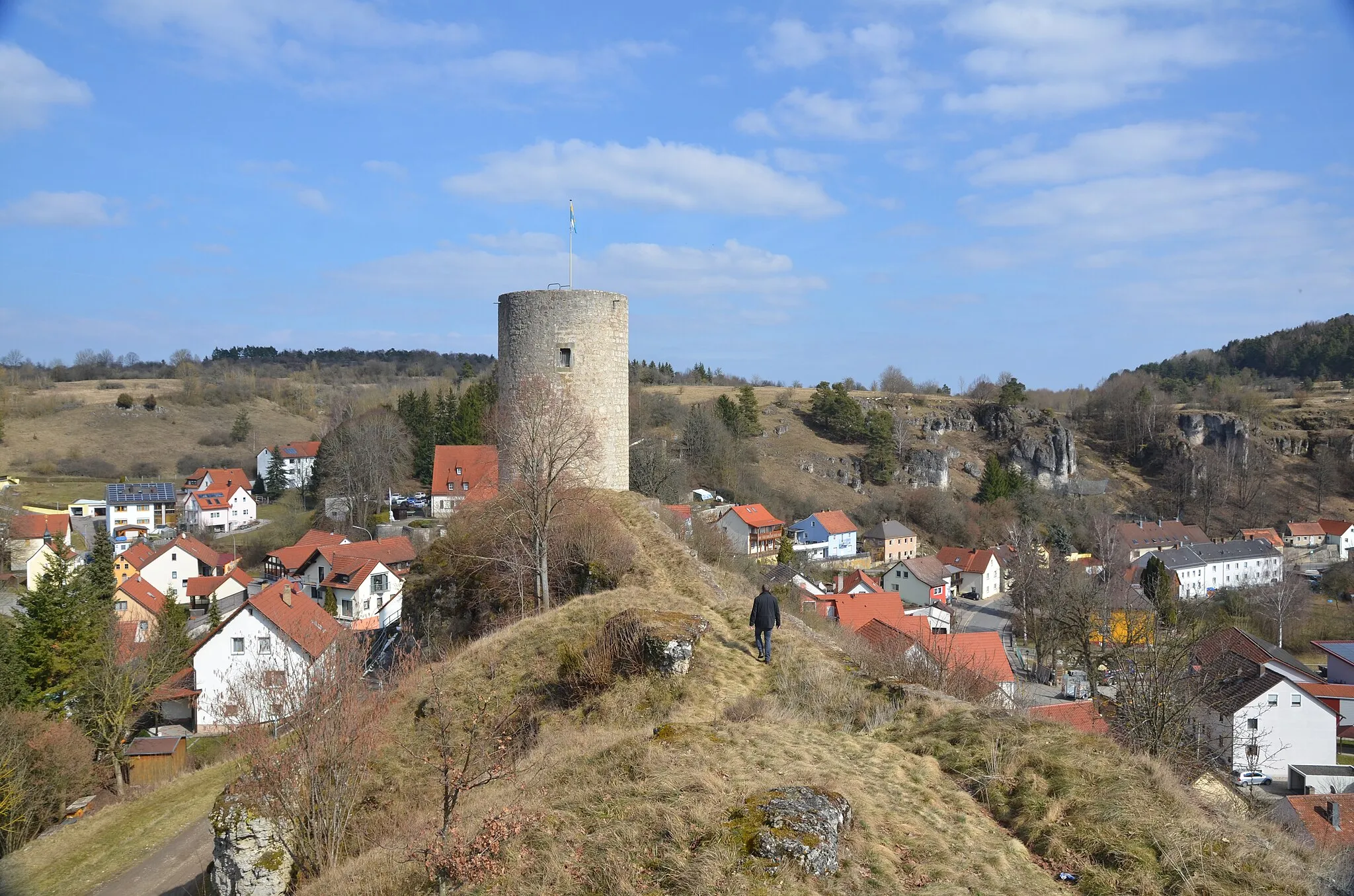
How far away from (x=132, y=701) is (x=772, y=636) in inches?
817

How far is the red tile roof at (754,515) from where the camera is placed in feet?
195

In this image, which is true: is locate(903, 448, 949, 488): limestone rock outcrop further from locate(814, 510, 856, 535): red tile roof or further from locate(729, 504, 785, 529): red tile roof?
locate(729, 504, 785, 529): red tile roof

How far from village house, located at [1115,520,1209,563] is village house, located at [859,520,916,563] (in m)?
15.1

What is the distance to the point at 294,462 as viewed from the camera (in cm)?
7544

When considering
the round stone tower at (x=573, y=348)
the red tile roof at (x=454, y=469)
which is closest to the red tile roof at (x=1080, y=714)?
the round stone tower at (x=573, y=348)

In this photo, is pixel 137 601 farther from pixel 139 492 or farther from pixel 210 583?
pixel 139 492

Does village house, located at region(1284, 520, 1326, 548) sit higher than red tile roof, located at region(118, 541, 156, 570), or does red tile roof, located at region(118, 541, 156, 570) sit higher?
red tile roof, located at region(118, 541, 156, 570)

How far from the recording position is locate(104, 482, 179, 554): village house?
63.7 m

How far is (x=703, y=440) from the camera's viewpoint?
239ft

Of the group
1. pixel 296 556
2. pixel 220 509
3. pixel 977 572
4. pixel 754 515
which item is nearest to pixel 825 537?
pixel 754 515

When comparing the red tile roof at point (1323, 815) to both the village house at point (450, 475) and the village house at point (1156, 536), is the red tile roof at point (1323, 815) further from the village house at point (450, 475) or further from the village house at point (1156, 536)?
the village house at point (1156, 536)

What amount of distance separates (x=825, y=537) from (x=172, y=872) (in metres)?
54.9

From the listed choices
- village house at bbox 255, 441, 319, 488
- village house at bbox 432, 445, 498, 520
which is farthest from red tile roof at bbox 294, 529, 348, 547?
village house at bbox 255, 441, 319, 488

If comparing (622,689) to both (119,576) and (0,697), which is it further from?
(119,576)
